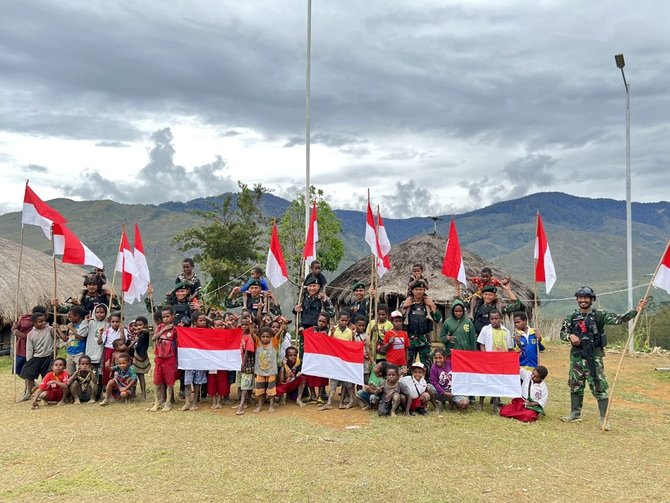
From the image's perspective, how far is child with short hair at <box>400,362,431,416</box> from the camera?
9359 mm

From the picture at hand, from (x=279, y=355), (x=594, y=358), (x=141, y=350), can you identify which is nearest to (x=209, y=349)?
(x=279, y=355)

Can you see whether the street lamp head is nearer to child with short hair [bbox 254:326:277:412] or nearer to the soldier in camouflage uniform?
the soldier in camouflage uniform

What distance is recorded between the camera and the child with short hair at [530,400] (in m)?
9.20

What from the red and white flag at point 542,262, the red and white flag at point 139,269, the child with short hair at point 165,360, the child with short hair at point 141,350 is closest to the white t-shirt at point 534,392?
the red and white flag at point 542,262

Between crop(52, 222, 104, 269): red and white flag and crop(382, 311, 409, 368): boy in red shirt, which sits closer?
crop(382, 311, 409, 368): boy in red shirt

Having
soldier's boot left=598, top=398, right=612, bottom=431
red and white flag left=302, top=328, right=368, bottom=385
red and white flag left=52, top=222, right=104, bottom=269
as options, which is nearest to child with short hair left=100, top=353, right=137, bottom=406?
red and white flag left=52, top=222, right=104, bottom=269

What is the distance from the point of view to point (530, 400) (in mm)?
9391

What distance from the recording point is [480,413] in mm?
9594

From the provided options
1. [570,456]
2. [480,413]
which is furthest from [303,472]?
[480,413]

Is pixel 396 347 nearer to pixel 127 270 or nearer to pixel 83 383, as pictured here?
pixel 127 270

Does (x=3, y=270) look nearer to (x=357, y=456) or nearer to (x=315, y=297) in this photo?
(x=315, y=297)

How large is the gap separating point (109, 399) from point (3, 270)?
11.3m

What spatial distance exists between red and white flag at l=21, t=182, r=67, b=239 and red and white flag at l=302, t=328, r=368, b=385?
5.25m

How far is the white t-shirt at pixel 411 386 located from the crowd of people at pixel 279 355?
0.02m
